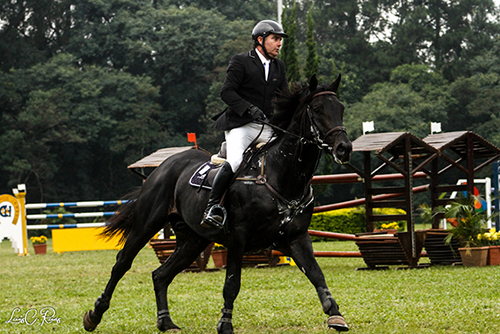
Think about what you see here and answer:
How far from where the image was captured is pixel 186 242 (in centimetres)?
730

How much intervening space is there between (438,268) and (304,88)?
6.82m

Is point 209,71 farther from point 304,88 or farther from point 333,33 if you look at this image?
point 304,88

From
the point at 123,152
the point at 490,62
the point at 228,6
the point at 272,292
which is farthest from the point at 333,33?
the point at 272,292

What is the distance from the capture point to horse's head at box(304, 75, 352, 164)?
210 inches

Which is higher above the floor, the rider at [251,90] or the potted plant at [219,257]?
the rider at [251,90]

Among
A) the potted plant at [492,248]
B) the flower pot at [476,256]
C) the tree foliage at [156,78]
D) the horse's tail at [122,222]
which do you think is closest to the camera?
the horse's tail at [122,222]

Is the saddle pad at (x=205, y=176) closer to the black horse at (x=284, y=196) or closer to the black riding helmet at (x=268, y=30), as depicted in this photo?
the black horse at (x=284, y=196)

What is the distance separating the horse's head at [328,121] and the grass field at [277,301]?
1740 mm

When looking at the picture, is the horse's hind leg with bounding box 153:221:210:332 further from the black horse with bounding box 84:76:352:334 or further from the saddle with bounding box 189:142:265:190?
the saddle with bounding box 189:142:265:190

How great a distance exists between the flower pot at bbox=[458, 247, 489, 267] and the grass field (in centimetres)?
42

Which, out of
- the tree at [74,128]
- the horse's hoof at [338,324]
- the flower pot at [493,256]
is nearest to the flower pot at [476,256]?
the flower pot at [493,256]

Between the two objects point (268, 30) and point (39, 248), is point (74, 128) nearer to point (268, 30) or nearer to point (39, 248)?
point (39, 248)

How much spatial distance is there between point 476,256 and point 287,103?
7.05 metres

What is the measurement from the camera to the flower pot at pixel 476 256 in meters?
11.8
